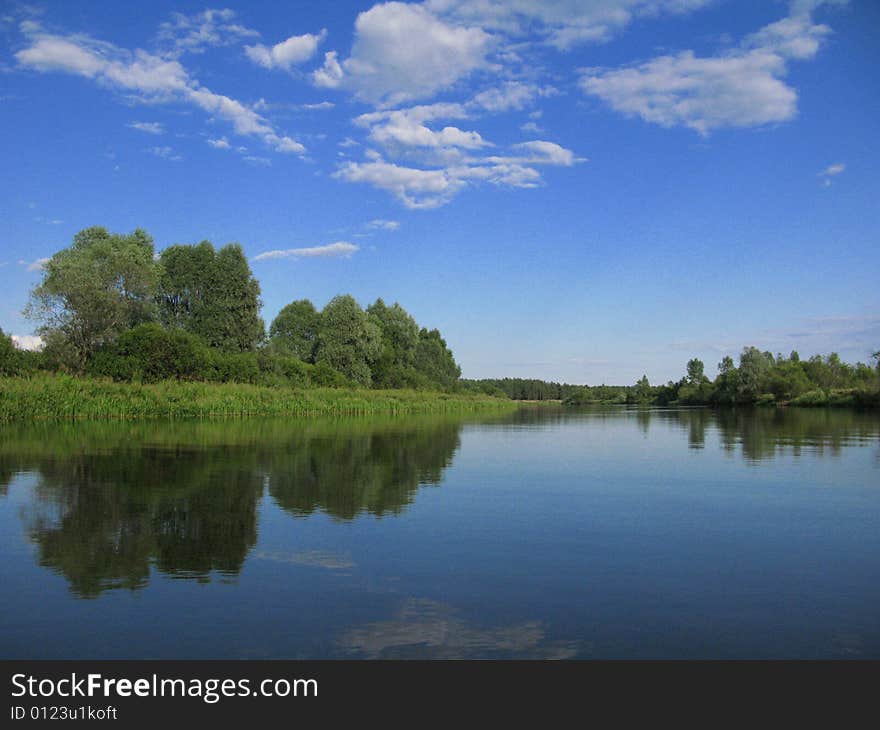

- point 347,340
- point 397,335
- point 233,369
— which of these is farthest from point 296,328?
point 233,369

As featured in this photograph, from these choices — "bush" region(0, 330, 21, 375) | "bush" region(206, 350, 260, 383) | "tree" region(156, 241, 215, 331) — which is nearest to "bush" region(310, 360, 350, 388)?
"bush" region(206, 350, 260, 383)

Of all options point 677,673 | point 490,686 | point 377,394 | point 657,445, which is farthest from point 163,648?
point 377,394

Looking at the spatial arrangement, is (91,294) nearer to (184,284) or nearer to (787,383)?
(184,284)

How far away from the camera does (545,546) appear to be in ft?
26.2

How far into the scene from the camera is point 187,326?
53.3 metres

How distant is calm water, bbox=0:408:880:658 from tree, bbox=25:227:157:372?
90.9ft

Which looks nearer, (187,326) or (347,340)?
(187,326)

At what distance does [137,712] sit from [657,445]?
21887 mm

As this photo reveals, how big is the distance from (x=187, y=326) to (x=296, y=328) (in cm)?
2777

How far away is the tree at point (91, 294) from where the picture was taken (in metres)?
39.8

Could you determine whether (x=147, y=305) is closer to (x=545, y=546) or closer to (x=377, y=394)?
(x=377, y=394)

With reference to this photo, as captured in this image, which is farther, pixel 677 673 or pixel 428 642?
pixel 428 642

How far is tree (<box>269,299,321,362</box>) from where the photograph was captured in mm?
78188

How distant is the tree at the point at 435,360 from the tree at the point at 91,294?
46739mm
